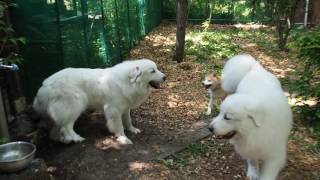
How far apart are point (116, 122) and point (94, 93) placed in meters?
0.52

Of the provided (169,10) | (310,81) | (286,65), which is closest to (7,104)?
(310,81)

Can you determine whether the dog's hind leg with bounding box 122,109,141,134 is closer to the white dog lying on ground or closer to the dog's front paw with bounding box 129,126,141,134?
the dog's front paw with bounding box 129,126,141,134

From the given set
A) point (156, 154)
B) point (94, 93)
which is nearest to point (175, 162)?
point (156, 154)

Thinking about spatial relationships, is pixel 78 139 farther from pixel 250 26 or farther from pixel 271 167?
pixel 250 26

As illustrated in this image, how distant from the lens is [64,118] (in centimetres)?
521

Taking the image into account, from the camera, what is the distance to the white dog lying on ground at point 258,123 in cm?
345

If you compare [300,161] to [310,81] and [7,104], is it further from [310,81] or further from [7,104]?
[7,104]

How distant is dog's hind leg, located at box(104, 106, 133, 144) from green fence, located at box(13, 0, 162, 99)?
4.61ft

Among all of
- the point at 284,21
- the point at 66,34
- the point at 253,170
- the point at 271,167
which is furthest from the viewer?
the point at 284,21

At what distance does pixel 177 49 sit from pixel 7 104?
4867 millimetres

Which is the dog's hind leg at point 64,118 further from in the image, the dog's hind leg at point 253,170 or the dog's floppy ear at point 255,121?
the dog's floppy ear at point 255,121

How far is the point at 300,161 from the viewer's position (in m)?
4.81

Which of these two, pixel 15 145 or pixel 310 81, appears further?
pixel 310 81

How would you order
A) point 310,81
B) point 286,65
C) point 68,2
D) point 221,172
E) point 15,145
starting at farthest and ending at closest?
point 286,65 < point 68,2 < point 310,81 < point 221,172 < point 15,145
